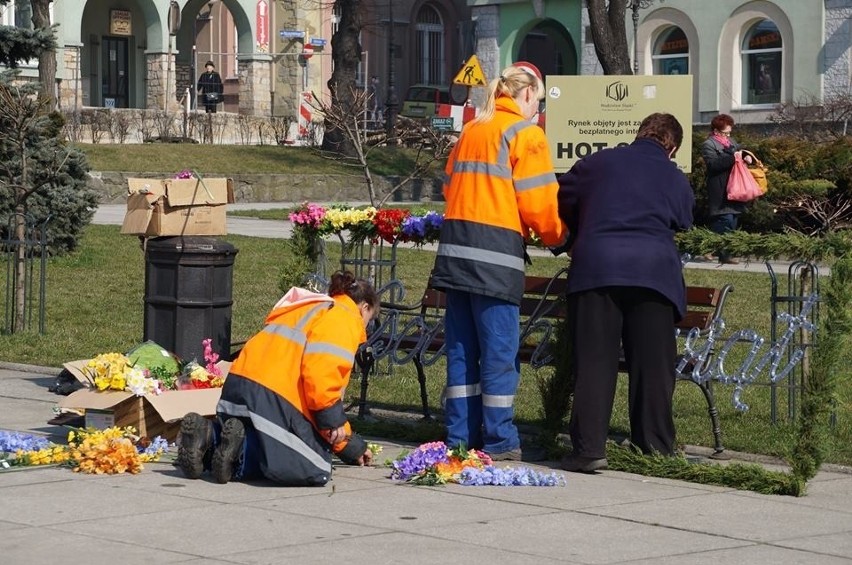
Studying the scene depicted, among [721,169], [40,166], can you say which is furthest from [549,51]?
[40,166]

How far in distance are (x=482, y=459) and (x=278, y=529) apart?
166 cm

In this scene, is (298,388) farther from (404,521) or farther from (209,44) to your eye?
(209,44)

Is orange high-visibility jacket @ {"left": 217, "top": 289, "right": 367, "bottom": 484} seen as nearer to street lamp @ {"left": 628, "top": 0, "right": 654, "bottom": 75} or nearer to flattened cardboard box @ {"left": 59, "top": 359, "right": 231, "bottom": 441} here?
flattened cardboard box @ {"left": 59, "top": 359, "right": 231, "bottom": 441}

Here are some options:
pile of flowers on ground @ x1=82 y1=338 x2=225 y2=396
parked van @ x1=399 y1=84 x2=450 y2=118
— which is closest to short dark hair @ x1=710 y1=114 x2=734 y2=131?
pile of flowers on ground @ x1=82 y1=338 x2=225 y2=396

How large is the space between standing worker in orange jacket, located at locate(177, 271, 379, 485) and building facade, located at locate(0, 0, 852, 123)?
20.1 m

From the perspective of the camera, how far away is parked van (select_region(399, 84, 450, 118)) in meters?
47.5

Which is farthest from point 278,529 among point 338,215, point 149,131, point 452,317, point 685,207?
point 149,131

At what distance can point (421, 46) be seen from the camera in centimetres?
5747

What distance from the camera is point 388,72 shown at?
54.7 m

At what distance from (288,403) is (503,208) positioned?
4.97 ft

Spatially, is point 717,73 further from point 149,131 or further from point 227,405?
point 227,405

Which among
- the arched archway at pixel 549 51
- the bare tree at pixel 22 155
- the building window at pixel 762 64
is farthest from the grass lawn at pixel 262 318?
the arched archway at pixel 549 51

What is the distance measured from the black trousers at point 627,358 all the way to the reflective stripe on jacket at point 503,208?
1.27 feet

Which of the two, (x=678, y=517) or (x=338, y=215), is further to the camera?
(x=338, y=215)
